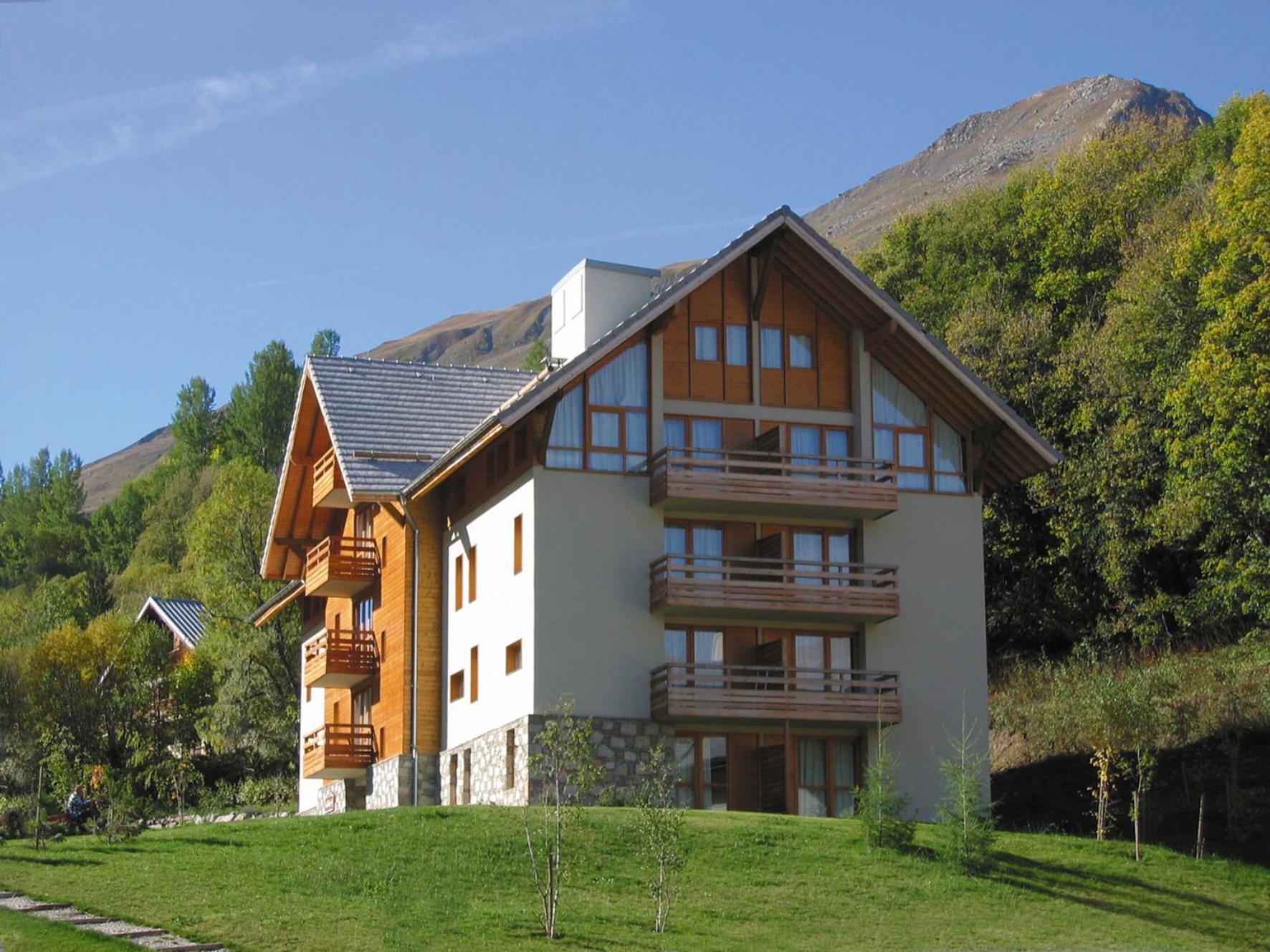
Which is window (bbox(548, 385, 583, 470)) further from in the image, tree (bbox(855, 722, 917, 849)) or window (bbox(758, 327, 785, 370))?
tree (bbox(855, 722, 917, 849))

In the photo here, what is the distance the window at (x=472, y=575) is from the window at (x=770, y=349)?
8.11m

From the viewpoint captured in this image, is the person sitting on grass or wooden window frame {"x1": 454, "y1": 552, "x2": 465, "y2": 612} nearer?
the person sitting on grass

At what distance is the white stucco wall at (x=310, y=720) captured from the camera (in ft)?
177

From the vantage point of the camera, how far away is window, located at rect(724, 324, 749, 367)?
138ft

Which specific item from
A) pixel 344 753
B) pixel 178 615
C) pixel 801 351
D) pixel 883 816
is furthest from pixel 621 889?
pixel 178 615

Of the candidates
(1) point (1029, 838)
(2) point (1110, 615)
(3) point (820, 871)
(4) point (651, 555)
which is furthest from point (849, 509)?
(2) point (1110, 615)

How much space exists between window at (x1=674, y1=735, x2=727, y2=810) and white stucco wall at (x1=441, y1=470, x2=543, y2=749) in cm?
364

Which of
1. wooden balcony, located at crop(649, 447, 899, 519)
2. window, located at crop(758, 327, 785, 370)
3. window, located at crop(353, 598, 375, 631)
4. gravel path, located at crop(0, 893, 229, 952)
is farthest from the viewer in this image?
window, located at crop(353, 598, 375, 631)

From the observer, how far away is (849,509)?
135ft

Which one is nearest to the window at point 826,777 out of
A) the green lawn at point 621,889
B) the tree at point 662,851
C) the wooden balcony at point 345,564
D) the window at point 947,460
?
the green lawn at point 621,889

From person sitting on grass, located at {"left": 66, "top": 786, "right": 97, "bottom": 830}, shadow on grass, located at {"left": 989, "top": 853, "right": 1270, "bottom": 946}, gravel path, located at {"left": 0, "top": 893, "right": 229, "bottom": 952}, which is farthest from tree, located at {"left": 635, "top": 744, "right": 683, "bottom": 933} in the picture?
person sitting on grass, located at {"left": 66, "top": 786, "right": 97, "bottom": 830}

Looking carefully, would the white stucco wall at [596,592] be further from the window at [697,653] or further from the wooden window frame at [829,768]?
the wooden window frame at [829,768]

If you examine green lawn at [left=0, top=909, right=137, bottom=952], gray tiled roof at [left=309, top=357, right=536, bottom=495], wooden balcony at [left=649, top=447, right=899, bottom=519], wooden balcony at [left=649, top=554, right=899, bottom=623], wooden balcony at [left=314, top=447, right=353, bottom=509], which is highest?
gray tiled roof at [left=309, top=357, right=536, bottom=495]

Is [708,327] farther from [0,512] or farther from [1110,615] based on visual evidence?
[0,512]
